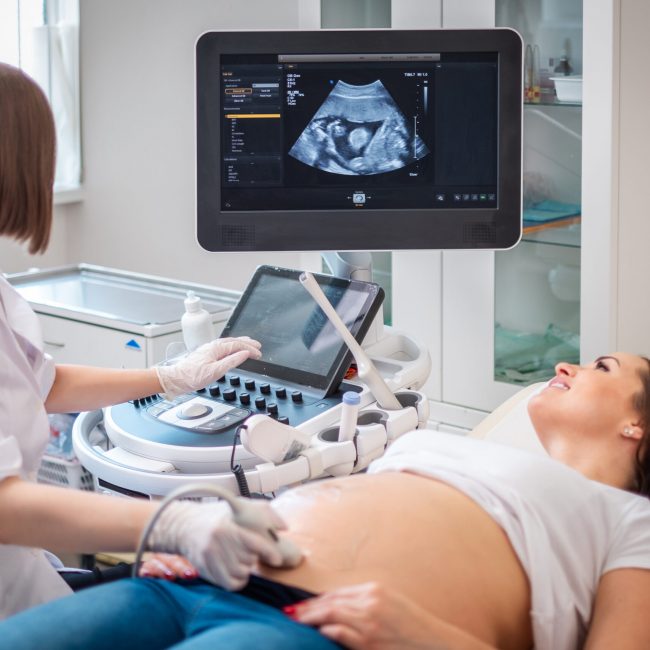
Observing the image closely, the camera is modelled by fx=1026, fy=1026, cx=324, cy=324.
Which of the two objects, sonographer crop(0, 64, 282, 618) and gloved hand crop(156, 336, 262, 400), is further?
gloved hand crop(156, 336, 262, 400)

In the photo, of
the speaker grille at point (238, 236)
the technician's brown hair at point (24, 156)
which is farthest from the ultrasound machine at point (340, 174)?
the technician's brown hair at point (24, 156)

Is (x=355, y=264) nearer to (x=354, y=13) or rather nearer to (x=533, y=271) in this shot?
(x=533, y=271)

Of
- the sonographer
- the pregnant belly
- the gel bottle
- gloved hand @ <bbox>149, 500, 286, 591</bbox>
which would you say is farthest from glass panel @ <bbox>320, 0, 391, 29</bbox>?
gloved hand @ <bbox>149, 500, 286, 591</bbox>

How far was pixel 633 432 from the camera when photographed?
166cm

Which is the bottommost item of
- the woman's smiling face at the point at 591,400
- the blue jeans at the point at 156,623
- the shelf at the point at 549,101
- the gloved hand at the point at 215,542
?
the blue jeans at the point at 156,623

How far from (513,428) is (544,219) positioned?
32.3 inches

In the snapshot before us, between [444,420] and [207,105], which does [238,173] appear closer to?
[207,105]

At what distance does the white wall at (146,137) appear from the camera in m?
3.65

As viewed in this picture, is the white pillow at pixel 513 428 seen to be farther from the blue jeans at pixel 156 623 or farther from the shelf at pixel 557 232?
the blue jeans at pixel 156 623

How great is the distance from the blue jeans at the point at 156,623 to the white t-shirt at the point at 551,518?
1.19ft

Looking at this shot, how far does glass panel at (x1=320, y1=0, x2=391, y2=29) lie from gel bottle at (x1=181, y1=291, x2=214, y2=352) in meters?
1.07

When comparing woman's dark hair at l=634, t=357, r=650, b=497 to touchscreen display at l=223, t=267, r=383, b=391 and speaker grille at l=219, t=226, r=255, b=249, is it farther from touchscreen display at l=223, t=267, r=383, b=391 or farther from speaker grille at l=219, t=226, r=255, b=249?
speaker grille at l=219, t=226, r=255, b=249

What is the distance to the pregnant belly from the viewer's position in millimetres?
1324

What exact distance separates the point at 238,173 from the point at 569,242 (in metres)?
0.94
